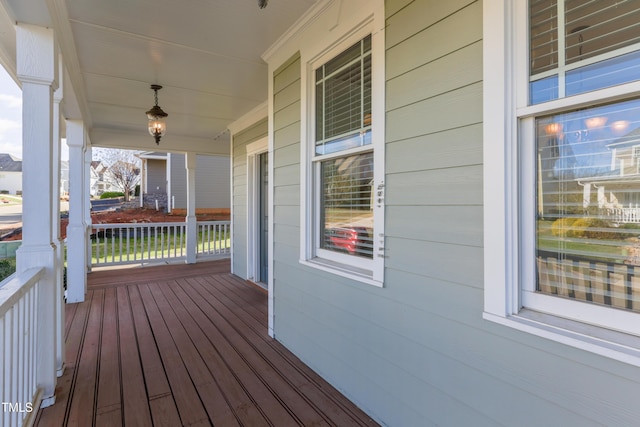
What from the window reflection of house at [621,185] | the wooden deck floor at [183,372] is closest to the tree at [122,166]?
the wooden deck floor at [183,372]

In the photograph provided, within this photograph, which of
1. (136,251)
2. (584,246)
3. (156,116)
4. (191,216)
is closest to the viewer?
(584,246)

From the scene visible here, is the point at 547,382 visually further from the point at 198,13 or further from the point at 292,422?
the point at 198,13

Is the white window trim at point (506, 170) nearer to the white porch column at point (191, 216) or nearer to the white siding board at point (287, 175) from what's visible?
the white siding board at point (287, 175)

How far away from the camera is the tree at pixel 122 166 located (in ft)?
53.7

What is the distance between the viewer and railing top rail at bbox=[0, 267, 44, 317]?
57.7 inches

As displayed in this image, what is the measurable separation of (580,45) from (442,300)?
45.2 inches

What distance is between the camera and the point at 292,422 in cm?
192

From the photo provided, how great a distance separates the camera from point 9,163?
266cm

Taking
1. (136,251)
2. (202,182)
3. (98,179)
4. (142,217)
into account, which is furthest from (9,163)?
(98,179)

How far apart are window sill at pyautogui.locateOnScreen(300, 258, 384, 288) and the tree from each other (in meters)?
16.9

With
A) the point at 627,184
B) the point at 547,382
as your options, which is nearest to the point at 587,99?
the point at 627,184

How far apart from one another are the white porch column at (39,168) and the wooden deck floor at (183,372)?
394 millimetres

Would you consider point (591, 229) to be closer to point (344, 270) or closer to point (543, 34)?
point (543, 34)

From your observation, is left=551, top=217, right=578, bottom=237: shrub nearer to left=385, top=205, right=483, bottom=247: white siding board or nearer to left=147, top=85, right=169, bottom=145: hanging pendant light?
left=385, top=205, right=483, bottom=247: white siding board
